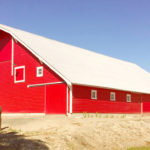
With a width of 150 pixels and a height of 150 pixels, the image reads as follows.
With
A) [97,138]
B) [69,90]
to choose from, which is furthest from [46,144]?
[69,90]

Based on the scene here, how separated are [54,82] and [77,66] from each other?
4371 millimetres

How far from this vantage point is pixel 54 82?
26484mm

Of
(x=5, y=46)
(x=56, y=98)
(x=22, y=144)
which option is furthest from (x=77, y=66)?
(x=22, y=144)

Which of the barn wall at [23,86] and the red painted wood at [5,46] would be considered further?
the red painted wood at [5,46]

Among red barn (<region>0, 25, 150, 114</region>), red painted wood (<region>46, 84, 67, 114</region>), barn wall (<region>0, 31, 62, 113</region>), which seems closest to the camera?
red painted wood (<region>46, 84, 67, 114</region>)

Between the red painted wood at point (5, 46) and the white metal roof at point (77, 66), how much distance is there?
1074 millimetres

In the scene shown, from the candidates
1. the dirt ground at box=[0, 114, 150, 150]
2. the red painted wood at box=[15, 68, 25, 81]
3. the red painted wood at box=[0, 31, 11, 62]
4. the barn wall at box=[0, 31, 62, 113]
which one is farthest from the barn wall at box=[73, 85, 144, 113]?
the red painted wood at box=[0, 31, 11, 62]

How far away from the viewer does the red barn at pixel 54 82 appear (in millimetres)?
26141

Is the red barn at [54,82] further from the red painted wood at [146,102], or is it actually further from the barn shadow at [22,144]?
the barn shadow at [22,144]

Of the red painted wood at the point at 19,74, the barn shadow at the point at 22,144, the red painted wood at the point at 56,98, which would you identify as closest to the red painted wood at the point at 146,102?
the red painted wood at the point at 56,98

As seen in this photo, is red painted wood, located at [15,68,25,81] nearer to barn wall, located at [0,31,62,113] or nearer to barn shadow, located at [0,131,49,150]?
barn wall, located at [0,31,62,113]

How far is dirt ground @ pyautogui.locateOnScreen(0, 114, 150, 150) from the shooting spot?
13428mm

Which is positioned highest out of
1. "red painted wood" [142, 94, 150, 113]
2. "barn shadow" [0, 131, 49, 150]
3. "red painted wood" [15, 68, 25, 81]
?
"red painted wood" [15, 68, 25, 81]

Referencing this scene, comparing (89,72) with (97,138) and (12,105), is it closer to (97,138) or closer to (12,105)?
(12,105)
